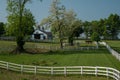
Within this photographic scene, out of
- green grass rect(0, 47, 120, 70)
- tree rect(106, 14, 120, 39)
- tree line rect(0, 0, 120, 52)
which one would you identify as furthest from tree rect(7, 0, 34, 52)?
tree rect(106, 14, 120, 39)

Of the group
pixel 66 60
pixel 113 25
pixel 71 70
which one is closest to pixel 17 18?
pixel 66 60

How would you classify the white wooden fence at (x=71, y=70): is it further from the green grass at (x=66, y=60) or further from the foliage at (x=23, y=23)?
the foliage at (x=23, y=23)

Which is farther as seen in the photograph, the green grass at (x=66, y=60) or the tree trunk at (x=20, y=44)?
the tree trunk at (x=20, y=44)

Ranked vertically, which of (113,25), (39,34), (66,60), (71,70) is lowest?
(66,60)

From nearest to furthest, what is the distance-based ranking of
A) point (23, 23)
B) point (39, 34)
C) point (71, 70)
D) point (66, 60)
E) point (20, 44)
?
point (71, 70), point (66, 60), point (20, 44), point (23, 23), point (39, 34)

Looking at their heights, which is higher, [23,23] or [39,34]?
[23,23]

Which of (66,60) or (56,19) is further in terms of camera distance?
(56,19)

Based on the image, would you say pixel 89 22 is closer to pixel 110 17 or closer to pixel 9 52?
pixel 110 17

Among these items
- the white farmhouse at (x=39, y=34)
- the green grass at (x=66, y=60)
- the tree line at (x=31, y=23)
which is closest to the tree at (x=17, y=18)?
the tree line at (x=31, y=23)

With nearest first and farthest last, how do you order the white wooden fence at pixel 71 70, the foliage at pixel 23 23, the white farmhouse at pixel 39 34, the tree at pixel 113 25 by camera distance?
the white wooden fence at pixel 71 70, the foliage at pixel 23 23, the white farmhouse at pixel 39 34, the tree at pixel 113 25

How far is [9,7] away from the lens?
205 feet

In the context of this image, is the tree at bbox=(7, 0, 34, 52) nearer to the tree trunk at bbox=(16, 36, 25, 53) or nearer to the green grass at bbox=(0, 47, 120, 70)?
the tree trunk at bbox=(16, 36, 25, 53)

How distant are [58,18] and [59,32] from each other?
3.57 m

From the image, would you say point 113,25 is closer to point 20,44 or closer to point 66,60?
point 20,44
